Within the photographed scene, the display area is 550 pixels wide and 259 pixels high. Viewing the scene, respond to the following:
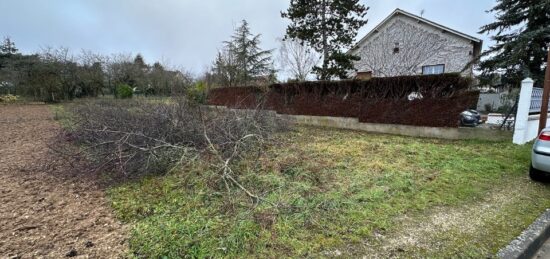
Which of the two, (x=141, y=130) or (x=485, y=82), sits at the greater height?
(x=485, y=82)

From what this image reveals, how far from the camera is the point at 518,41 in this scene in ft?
41.8

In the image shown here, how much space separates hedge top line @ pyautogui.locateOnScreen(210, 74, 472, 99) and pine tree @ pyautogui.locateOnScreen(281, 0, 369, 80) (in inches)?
172

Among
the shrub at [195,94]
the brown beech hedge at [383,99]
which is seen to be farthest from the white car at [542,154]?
the shrub at [195,94]

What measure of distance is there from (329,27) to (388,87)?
7.75m

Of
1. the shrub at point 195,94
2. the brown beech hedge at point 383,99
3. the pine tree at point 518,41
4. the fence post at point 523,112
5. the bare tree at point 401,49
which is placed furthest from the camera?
the bare tree at point 401,49

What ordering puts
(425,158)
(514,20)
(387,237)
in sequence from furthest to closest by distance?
1. (514,20)
2. (425,158)
3. (387,237)

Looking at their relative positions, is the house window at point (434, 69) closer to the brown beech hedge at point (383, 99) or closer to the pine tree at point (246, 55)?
the brown beech hedge at point (383, 99)

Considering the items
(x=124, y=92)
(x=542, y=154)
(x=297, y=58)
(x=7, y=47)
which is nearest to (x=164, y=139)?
(x=542, y=154)

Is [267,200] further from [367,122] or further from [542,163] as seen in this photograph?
[367,122]

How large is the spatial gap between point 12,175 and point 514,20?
2046cm

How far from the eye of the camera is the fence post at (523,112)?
20.2 feet

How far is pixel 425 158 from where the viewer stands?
5.23m

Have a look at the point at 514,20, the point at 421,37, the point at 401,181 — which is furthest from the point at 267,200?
the point at 514,20

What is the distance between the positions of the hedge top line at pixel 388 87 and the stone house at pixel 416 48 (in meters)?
7.16
